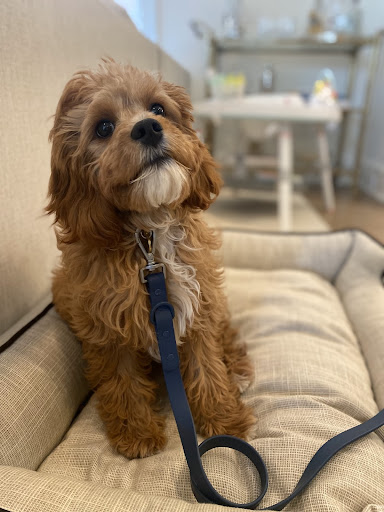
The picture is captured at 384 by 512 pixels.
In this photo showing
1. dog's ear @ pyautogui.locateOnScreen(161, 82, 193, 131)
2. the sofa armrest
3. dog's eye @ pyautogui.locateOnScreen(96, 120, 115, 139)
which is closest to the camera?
dog's eye @ pyautogui.locateOnScreen(96, 120, 115, 139)

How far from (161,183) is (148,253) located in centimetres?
23

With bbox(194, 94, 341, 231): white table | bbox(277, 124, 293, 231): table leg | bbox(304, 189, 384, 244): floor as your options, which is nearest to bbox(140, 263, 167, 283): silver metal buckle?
bbox(194, 94, 341, 231): white table

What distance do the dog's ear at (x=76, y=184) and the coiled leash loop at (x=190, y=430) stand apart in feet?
0.44

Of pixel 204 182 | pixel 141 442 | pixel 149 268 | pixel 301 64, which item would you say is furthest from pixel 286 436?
pixel 301 64

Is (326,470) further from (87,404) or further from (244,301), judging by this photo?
(244,301)

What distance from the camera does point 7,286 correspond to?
128 cm

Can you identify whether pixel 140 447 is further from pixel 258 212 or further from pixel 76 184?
pixel 258 212

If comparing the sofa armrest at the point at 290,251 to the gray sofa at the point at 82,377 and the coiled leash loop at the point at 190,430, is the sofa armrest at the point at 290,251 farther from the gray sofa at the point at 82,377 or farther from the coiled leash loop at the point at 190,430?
the coiled leash loop at the point at 190,430

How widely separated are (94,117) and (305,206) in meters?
3.86

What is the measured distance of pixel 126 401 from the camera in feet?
3.80

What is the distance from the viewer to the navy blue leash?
942 mm

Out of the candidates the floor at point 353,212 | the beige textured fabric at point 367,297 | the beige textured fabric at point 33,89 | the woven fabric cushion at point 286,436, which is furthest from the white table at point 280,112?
the woven fabric cushion at point 286,436

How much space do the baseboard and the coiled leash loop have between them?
4307 millimetres

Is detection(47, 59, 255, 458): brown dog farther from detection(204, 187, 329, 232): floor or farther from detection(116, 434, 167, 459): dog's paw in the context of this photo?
detection(204, 187, 329, 232): floor
